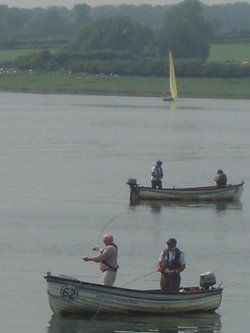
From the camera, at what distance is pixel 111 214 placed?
47.6 metres

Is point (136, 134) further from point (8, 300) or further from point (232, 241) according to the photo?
point (8, 300)

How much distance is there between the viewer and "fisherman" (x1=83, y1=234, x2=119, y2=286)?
97.4ft

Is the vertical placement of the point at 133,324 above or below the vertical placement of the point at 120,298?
below

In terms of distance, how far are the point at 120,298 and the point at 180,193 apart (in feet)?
68.7

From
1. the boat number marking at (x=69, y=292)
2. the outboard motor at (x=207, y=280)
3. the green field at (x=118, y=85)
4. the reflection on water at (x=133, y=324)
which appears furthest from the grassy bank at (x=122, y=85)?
the boat number marking at (x=69, y=292)

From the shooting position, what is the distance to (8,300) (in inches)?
1244

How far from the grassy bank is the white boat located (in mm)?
107217

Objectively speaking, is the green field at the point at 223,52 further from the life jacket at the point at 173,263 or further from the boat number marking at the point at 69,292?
the boat number marking at the point at 69,292

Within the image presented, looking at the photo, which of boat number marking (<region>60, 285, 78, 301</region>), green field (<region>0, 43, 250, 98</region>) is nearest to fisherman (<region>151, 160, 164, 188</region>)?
boat number marking (<region>60, 285, 78, 301</region>)

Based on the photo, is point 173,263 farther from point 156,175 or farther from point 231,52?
point 231,52

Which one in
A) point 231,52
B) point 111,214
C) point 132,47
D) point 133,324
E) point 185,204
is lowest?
point 133,324

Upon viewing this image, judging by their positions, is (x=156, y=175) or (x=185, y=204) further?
(x=156, y=175)

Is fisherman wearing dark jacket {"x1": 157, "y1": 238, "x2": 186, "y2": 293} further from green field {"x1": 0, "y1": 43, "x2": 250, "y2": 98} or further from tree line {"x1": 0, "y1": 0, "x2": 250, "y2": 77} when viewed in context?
tree line {"x1": 0, "y1": 0, "x2": 250, "y2": 77}

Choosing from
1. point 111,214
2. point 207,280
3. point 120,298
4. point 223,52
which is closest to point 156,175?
point 111,214
